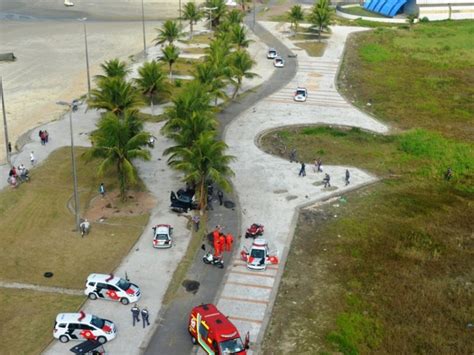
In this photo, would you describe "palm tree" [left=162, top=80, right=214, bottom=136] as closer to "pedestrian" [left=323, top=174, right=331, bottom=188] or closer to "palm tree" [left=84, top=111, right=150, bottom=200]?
"palm tree" [left=84, top=111, right=150, bottom=200]

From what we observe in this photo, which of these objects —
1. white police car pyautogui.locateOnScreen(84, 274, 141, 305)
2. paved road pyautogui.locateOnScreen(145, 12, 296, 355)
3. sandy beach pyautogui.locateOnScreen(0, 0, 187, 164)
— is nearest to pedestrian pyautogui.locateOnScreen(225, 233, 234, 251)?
paved road pyautogui.locateOnScreen(145, 12, 296, 355)

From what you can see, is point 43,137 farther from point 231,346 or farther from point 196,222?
point 231,346

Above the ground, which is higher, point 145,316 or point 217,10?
point 217,10

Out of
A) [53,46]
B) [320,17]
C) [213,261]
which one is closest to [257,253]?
[213,261]

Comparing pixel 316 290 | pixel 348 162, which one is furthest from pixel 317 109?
pixel 316 290

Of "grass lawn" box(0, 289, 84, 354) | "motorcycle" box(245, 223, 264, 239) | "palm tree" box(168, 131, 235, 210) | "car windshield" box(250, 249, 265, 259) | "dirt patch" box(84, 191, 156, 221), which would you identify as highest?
"palm tree" box(168, 131, 235, 210)

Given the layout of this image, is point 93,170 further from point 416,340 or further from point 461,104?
point 461,104
